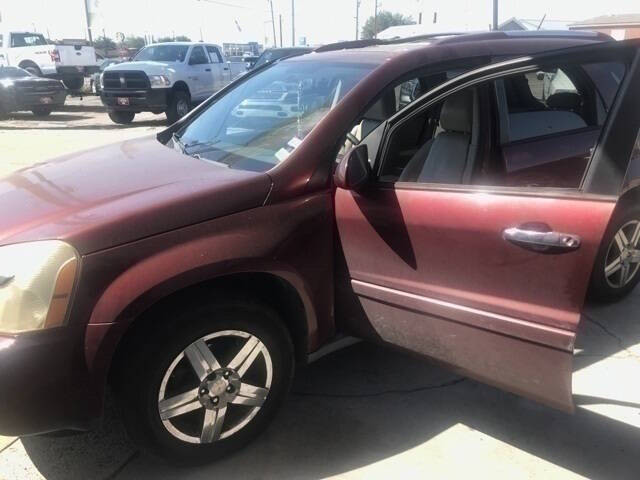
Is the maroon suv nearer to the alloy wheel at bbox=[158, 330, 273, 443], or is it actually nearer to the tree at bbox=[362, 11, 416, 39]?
the alloy wheel at bbox=[158, 330, 273, 443]

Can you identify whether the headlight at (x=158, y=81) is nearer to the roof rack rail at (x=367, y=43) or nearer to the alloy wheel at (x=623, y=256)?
the roof rack rail at (x=367, y=43)

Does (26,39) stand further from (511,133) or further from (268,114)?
(511,133)

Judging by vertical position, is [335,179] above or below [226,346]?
above

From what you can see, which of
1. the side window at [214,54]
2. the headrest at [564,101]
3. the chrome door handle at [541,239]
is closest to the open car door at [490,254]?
the chrome door handle at [541,239]

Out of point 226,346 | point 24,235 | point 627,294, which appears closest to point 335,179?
point 226,346

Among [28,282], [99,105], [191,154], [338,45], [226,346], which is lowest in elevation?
[99,105]

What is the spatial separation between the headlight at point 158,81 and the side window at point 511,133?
41.2 feet

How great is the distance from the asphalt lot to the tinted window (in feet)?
75.3

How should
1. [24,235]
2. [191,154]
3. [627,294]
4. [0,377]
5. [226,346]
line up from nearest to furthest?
[0,377]
[24,235]
[226,346]
[191,154]
[627,294]

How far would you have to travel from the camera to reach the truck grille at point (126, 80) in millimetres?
14867

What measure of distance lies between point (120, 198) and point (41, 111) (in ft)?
55.1

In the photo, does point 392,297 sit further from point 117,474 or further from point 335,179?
point 117,474

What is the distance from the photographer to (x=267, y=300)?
260 cm

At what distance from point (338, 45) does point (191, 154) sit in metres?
1.34
